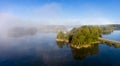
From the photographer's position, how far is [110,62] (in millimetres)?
29844

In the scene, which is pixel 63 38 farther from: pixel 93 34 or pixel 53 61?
pixel 53 61

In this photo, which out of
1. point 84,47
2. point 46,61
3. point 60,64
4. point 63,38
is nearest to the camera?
point 60,64

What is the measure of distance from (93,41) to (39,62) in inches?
908

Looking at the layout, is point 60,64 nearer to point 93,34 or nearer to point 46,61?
point 46,61

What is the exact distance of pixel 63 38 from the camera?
58469 millimetres

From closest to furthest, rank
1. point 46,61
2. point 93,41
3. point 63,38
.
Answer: point 46,61, point 93,41, point 63,38

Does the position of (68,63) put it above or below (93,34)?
below

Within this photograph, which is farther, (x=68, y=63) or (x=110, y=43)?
(x=110, y=43)

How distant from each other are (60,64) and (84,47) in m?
15.1

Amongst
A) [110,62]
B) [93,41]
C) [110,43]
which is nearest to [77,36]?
[93,41]

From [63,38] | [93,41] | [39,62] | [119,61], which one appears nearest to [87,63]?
[119,61]

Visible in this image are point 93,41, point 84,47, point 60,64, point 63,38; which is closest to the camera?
point 60,64

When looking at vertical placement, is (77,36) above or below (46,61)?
above

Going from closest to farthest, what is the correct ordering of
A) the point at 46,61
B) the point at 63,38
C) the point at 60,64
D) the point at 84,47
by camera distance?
the point at 60,64, the point at 46,61, the point at 84,47, the point at 63,38
